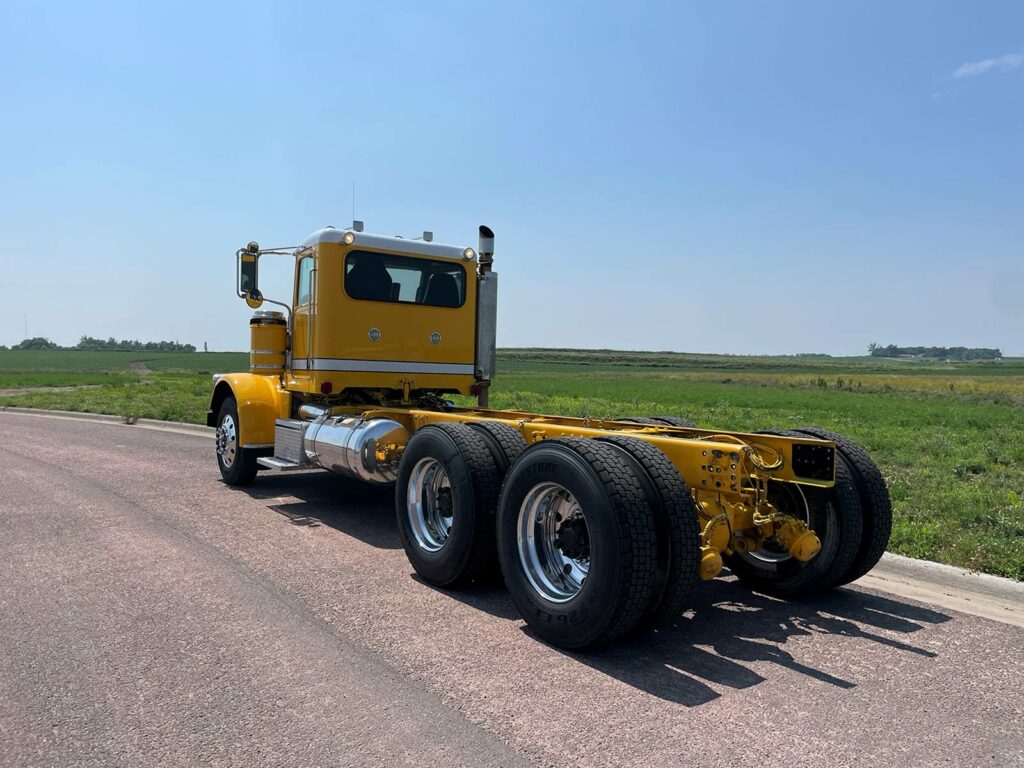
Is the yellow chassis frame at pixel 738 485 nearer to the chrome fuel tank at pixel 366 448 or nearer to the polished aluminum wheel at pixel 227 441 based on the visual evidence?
the chrome fuel tank at pixel 366 448

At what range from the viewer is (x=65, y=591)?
4758 mm

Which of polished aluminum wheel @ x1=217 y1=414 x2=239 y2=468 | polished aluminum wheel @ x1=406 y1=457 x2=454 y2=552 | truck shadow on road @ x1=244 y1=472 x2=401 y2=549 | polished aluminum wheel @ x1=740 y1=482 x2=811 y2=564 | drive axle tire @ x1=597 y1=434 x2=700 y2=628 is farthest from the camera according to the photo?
polished aluminum wheel @ x1=217 y1=414 x2=239 y2=468

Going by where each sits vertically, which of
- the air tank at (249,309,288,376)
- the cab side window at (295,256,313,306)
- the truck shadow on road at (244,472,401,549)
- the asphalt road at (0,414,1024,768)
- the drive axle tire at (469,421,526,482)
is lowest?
the asphalt road at (0,414,1024,768)

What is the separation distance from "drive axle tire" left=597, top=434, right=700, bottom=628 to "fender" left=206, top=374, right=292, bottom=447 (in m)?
5.76

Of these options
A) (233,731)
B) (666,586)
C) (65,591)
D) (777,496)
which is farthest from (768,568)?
(65,591)

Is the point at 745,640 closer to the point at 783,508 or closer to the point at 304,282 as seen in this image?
the point at 783,508

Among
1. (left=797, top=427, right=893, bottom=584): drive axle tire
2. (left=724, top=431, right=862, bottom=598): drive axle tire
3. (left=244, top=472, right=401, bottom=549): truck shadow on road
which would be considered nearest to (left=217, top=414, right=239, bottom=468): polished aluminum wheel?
(left=244, top=472, right=401, bottom=549): truck shadow on road

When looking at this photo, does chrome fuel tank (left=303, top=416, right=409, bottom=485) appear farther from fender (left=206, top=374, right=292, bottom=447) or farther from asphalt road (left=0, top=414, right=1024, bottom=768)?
fender (left=206, top=374, right=292, bottom=447)

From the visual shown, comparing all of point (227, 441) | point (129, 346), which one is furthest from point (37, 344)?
point (227, 441)

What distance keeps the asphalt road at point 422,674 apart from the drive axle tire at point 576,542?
0.22m

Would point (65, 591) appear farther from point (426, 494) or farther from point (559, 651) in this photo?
point (559, 651)

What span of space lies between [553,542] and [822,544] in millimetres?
1774

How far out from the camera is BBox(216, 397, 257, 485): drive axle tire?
851 centimetres

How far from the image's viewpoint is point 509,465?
508cm
